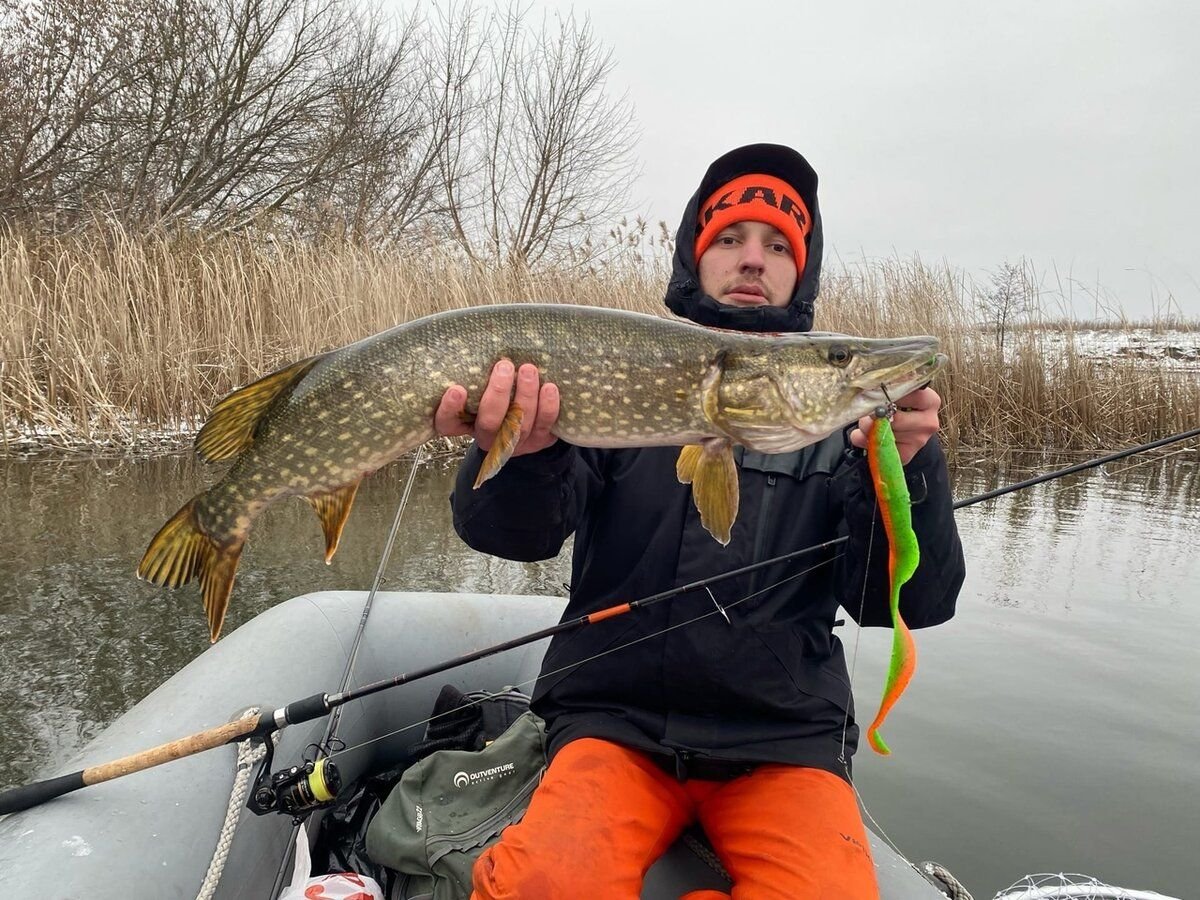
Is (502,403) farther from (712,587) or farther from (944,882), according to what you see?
(944,882)

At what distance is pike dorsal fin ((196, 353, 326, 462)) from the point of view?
4.92ft

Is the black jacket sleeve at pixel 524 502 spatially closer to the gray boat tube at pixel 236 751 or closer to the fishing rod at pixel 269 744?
the fishing rod at pixel 269 744

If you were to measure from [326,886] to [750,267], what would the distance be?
155cm

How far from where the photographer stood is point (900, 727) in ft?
8.18

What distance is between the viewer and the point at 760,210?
76.5 inches

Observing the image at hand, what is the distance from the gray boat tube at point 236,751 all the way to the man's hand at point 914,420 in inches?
29.9

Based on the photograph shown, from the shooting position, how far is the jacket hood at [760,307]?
1.90 meters

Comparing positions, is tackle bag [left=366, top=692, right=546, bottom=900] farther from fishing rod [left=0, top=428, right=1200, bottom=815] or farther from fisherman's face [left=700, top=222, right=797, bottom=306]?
fisherman's face [left=700, top=222, right=797, bottom=306]

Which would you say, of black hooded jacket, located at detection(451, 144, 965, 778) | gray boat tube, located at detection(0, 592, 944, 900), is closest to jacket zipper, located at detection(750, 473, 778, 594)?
black hooded jacket, located at detection(451, 144, 965, 778)

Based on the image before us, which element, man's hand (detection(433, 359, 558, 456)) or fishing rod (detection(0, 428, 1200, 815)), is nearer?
fishing rod (detection(0, 428, 1200, 815))

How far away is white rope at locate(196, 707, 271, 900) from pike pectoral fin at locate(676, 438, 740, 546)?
92 cm

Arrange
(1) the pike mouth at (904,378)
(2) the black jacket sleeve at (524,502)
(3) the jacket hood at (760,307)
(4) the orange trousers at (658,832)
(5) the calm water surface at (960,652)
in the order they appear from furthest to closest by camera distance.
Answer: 1. (5) the calm water surface at (960,652)
2. (3) the jacket hood at (760,307)
3. (2) the black jacket sleeve at (524,502)
4. (1) the pike mouth at (904,378)
5. (4) the orange trousers at (658,832)

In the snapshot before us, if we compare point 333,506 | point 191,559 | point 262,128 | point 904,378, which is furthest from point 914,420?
point 262,128

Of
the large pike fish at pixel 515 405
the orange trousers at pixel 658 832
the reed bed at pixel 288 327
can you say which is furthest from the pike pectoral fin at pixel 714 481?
the reed bed at pixel 288 327
